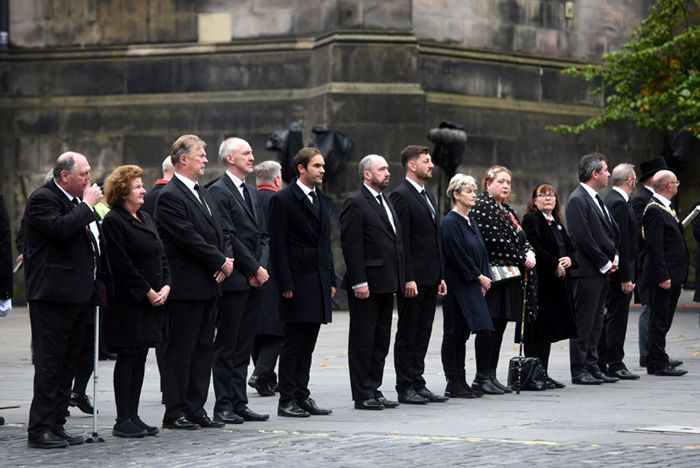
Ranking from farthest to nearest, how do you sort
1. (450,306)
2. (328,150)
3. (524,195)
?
(524,195) < (328,150) < (450,306)

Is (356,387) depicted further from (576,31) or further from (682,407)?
(576,31)

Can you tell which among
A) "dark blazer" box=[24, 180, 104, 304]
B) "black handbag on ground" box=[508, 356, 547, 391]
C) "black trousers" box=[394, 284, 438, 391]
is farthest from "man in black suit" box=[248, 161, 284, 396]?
"dark blazer" box=[24, 180, 104, 304]

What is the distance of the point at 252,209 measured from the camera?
42.7 ft

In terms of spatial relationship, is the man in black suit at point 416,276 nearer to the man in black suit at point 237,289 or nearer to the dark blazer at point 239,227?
the dark blazer at point 239,227

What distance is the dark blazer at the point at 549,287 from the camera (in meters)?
15.2

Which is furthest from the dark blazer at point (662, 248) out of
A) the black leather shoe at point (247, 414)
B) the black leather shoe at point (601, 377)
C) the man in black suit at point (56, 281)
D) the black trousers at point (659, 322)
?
the man in black suit at point (56, 281)

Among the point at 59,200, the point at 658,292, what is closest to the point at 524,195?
the point at 658,292

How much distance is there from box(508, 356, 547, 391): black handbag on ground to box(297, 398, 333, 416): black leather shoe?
95.4 inches

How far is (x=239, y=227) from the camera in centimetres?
1286

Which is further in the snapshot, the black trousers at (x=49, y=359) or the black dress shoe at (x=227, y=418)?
the black dress shoe at (x=227, y=418)

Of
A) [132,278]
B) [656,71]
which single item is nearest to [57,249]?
[132,278]

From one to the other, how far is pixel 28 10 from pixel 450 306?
1663cm

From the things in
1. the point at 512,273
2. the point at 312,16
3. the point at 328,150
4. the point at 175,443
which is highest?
the point at 312,16

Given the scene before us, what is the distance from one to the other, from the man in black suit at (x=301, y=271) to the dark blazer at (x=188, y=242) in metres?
0.90
